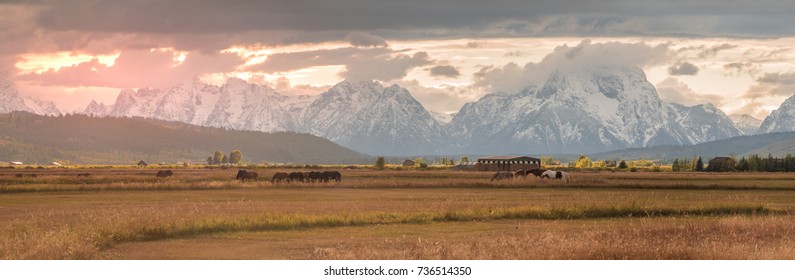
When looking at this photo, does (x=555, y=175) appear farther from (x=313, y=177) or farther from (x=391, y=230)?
(x=391, y=230)

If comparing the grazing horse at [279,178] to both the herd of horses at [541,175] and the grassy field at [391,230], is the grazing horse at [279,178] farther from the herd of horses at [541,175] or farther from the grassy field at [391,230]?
the grassy field at [391,230]

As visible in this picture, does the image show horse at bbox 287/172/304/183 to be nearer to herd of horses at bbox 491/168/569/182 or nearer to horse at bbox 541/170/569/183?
herd of horses at bbox 491/168/569/182

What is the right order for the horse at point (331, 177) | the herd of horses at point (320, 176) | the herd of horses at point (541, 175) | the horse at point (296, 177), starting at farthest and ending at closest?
the herd of horses at point (541, 175), the horse at point (331, 177), the herd of horses at point (320, 176), the horse at point (296, 177)

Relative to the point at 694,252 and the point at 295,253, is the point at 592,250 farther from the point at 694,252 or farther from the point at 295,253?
the point at 295,253

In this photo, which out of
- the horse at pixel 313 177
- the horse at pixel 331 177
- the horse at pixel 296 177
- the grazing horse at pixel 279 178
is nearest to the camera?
the grazing horse at pixel 279 178

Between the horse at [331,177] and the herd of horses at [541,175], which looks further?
the herd of horses at [541,175]

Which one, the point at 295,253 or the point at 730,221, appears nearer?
the point at 295,253

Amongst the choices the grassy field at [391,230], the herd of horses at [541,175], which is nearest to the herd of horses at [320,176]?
Answer: the herd of horses at [541,175]

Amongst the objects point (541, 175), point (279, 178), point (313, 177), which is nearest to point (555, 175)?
point (541, 175)

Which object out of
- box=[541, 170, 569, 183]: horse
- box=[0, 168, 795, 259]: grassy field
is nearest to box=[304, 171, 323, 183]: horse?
box=[541, 170, 569, 183]: horse

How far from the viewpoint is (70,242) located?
38219 millimetres

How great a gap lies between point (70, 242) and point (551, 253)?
18318 millimetres

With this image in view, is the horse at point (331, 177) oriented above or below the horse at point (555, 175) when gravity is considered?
below
